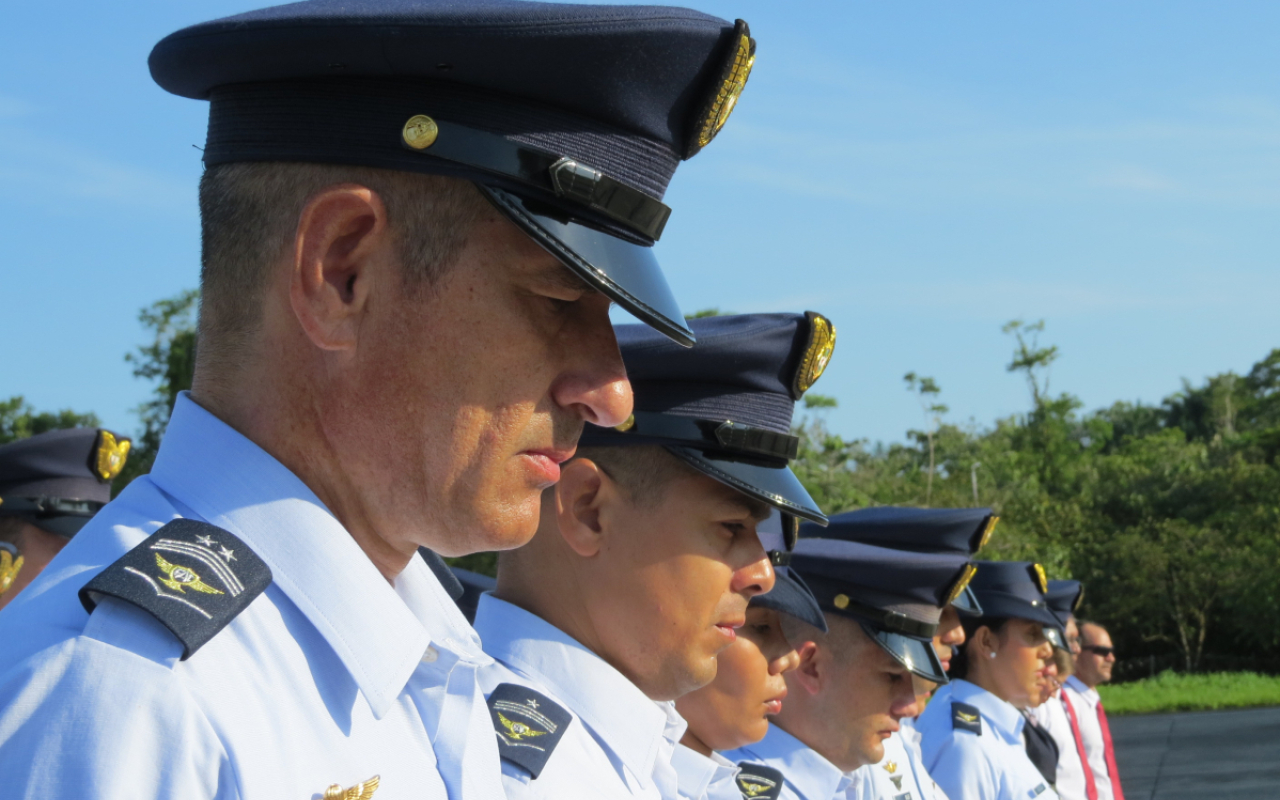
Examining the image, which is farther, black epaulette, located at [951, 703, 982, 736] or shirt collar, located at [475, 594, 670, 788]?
black epaulette, located at [951, 703, 982, 736]

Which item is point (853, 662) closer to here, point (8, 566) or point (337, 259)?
point (8, 566)

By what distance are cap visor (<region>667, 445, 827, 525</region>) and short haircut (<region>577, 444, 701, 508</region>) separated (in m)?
0.03

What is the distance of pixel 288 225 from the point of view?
4.54ft

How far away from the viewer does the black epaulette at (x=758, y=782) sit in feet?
12.1

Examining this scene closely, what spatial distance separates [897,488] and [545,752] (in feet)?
92.8

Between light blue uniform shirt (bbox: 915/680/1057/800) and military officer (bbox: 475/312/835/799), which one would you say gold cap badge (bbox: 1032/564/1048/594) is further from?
military officer (bbox: 475/312/835/799)

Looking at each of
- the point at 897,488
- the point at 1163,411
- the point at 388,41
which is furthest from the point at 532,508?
the point at 1163,411

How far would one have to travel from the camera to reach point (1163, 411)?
258 ft

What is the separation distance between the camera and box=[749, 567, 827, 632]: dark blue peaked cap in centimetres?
394

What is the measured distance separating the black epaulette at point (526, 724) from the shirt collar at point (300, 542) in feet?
2.95

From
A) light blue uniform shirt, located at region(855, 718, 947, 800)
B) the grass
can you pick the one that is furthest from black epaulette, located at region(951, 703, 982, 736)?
the grass

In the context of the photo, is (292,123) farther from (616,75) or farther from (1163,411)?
(1163,411)

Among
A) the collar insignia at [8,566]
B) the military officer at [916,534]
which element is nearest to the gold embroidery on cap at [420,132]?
the collar insignia at [8,566]

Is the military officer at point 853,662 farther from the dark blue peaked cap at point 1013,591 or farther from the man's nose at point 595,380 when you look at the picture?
the man's nose at point 595,380
